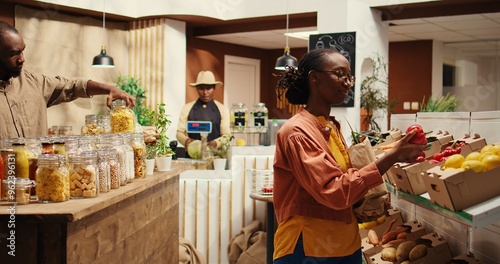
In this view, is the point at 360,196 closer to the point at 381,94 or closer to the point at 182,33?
the point at 381,94

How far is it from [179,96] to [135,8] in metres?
1.35

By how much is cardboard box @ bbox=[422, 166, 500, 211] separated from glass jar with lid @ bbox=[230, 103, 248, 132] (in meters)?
3.71

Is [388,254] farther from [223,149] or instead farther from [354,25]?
[354,25]

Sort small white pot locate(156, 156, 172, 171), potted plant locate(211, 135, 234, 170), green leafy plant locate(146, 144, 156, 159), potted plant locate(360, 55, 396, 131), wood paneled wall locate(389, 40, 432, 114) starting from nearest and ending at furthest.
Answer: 1. green leafy plant locate(146, 144, 156, 159)
2. small white pot locate(156, 156, 172, 171)
3. potted plant locate(211, 135, 234, 170)
4. potted plant locate(360, 55, 396, 131)
5. wood paneled wall locate(389, 40, 432, 114)

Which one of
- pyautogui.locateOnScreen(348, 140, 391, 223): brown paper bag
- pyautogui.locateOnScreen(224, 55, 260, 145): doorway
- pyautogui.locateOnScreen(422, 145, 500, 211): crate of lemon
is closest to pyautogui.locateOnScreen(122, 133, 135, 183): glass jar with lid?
pyautogui.locateOnScreen(348, 140, 391, 223): brown paper bag

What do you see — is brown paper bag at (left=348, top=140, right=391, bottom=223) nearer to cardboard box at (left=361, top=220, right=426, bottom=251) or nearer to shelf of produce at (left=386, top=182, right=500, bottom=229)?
shelf of produce at (left=386, top=182, right=500, bottom=229)

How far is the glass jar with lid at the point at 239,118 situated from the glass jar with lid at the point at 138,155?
2.63 metres

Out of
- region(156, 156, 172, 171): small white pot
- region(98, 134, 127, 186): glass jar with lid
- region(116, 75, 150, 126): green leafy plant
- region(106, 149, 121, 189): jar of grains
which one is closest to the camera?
region(106, 149, 121, 189): jar of grains

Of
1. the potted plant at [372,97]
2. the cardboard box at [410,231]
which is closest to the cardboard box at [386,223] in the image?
the cardboard box at [410,231]

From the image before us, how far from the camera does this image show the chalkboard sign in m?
7.01

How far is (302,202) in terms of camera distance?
198 cm

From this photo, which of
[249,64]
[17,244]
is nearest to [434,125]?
[17,244]

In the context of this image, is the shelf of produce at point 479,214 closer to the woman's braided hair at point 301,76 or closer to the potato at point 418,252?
the woman's braided hair at point 301,76

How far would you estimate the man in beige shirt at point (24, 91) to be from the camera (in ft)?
7.99
